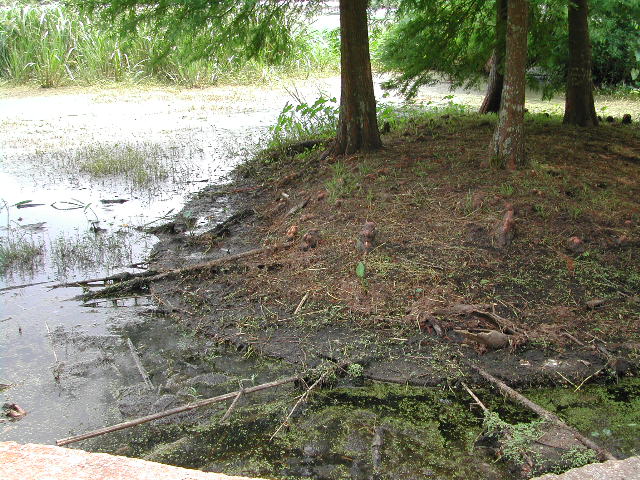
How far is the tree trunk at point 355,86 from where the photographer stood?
325 inches

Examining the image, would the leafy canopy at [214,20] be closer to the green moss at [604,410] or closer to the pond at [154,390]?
the pond at [154,390]

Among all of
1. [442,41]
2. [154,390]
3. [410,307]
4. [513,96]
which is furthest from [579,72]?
[154,390]

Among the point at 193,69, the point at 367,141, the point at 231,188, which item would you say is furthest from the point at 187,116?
the point at 367,141

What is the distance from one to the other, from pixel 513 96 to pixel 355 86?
6.82ft

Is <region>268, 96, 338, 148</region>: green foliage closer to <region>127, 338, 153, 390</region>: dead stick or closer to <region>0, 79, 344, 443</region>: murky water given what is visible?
<region>0, 79, 344, 443</region>: murky water

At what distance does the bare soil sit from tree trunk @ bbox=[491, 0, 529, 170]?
25 cm

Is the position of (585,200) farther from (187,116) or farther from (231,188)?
(187,116)

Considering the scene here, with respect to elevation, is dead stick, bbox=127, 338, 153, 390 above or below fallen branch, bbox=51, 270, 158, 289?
below

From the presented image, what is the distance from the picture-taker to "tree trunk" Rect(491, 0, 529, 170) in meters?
7.02

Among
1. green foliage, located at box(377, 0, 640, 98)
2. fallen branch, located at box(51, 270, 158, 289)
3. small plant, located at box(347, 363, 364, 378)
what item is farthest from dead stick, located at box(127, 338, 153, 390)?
green foliage, located at box(377, 0, 640, 98)

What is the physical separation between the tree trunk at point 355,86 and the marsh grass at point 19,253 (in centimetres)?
383

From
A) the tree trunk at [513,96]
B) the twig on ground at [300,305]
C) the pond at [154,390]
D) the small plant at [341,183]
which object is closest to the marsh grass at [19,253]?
the pond at [154,390]

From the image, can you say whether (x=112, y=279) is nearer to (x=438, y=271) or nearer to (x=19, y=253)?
(x=19, y=253)

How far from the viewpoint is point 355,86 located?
843cm
